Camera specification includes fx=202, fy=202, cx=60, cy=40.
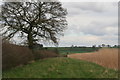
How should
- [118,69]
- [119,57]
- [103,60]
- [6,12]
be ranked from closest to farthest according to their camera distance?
[118,69] < [119,57] < [103,60] < [6,12]

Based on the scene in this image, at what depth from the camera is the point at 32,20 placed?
2377cm

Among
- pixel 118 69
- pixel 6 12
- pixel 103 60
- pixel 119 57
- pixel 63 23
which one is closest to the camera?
pixel 118 69

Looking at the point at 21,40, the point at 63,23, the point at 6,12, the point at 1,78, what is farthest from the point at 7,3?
the point at 1,78

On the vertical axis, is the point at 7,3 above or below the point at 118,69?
above

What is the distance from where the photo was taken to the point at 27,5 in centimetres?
2386

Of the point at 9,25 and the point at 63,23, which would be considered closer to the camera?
the point at 9,25

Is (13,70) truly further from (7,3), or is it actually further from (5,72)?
(7,3)

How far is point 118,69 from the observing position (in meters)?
12.7

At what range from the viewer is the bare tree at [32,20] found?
2319 cm

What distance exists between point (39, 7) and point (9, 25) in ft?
13.5

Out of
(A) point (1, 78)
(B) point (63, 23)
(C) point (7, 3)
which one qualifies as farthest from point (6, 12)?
(A) point (1, 78)

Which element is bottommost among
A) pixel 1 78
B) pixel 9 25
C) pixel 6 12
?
pixel 1 78

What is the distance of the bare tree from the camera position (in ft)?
76.1

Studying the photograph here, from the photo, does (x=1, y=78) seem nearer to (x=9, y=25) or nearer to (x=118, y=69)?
(x=118, y=69)
